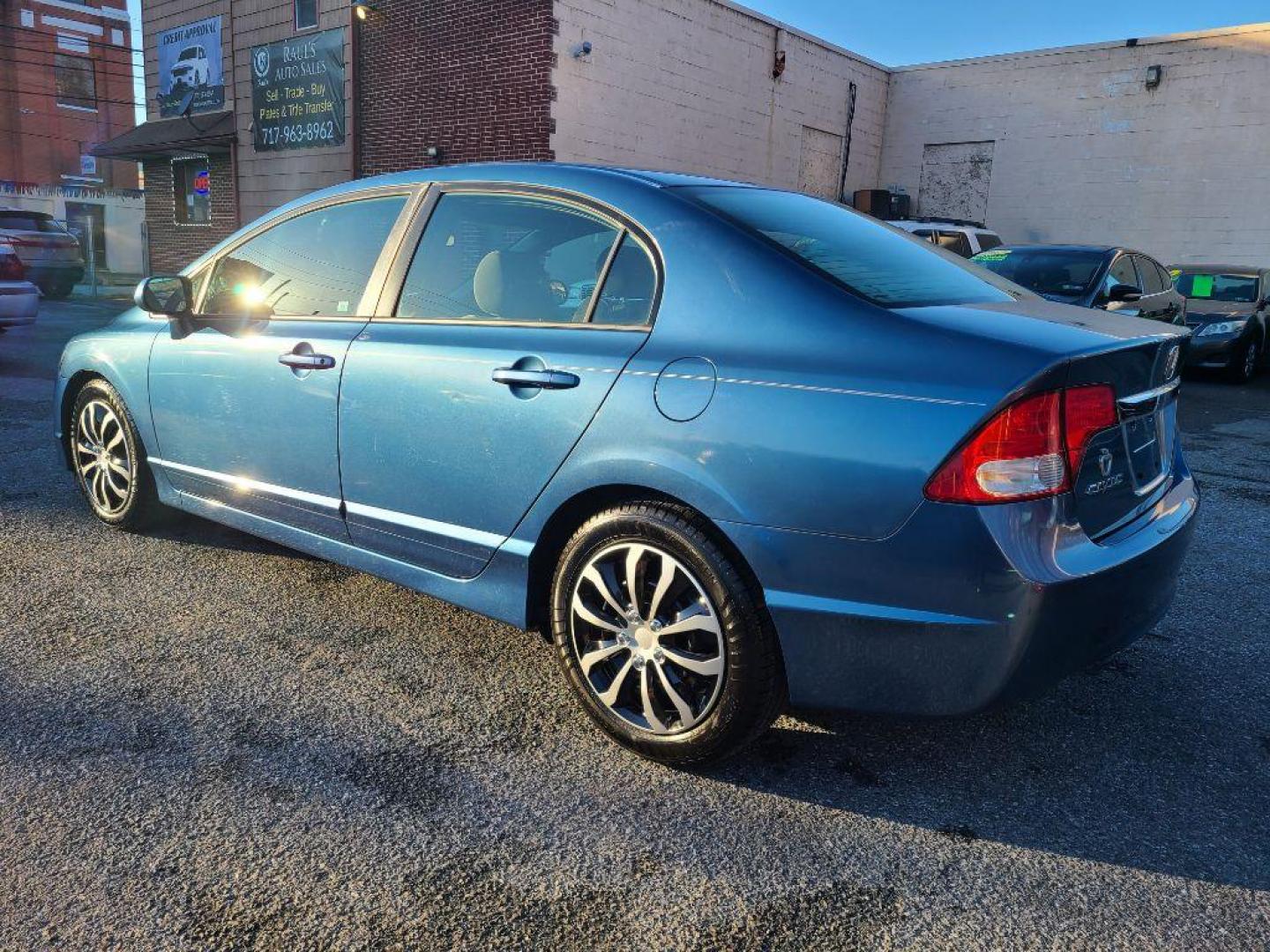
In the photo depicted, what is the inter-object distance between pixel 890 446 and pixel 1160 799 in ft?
4.07

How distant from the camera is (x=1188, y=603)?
3.95 metres

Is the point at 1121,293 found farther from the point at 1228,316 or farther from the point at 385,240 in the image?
the point at 385,240

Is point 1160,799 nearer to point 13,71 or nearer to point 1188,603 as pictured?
point 1188,603

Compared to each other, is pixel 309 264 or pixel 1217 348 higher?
pixel 309 264

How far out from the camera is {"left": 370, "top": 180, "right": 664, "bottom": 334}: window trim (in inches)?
104

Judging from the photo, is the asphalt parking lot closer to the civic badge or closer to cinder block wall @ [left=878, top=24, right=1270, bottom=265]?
the civic badge

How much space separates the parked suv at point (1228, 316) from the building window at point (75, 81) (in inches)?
1518

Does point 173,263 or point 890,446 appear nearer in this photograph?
point 890,446

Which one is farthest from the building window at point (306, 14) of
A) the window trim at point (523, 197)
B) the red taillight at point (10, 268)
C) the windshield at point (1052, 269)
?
the window trim at point (523, 197)

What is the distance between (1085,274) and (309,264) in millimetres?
7929

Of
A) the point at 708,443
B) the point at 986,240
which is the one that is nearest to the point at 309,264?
the point at 708,443

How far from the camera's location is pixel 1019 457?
6.92 ft

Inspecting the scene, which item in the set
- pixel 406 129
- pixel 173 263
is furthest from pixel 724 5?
pixel 173 263

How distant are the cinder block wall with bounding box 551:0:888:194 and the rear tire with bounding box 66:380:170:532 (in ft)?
35.3
